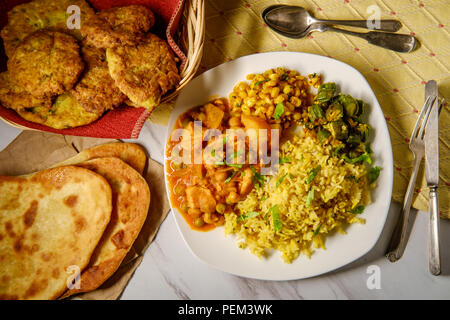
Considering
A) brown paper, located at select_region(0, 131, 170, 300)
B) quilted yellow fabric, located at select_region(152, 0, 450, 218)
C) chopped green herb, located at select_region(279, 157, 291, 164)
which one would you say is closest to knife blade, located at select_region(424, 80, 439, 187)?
quilted yellow fabric, located at select_region(152, 0, 450, 218)

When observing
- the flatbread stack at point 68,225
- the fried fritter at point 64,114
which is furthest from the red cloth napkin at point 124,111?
the flatbread stack at point 68,225

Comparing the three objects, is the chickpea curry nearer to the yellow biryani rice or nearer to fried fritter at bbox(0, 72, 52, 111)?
the yellow biryani rice

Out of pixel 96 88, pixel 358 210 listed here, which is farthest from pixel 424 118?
pixel 96 88

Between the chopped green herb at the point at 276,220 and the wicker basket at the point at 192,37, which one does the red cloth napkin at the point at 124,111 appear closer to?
the wicker basket at the point at 192,37

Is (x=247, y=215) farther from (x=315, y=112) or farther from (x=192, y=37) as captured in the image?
(x=192, y=37)
